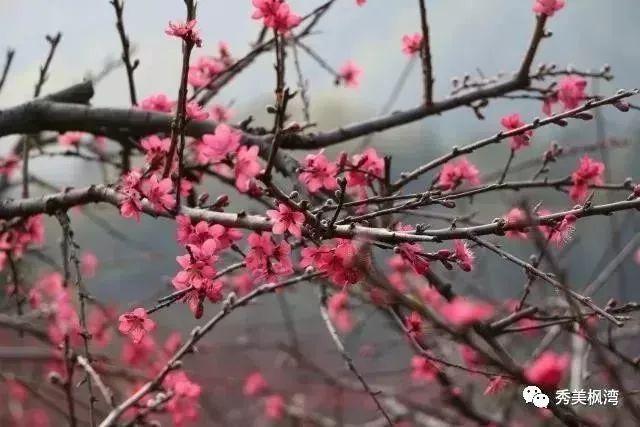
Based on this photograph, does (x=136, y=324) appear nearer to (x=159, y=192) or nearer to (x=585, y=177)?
(x=159, y=192)

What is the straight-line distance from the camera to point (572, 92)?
1.55 metres

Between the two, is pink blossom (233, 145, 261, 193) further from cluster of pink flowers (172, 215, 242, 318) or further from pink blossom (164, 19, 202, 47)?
pink blossom (164, 19, 202, 47)

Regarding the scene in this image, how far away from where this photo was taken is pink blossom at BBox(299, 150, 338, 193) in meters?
1.07

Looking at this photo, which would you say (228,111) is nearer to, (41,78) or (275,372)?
(41,78)

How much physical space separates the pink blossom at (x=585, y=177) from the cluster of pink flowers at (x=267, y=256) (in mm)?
724

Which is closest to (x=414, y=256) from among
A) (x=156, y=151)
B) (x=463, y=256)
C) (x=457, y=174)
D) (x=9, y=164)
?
(x=463, y=256)

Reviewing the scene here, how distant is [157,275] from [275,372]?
0.94 m

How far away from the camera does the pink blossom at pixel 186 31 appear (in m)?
0.87

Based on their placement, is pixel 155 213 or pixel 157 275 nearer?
pixel 155 213

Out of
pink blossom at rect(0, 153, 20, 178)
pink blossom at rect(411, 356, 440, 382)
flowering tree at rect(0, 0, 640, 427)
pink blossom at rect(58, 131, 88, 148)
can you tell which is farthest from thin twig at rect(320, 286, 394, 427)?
pink blossom at rect(0, 153, 20, 178)

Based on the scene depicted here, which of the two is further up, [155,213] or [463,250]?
[155,213]

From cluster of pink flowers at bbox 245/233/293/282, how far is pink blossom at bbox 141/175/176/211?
15cm

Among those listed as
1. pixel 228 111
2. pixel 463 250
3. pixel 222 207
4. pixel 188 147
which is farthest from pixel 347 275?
pixel 228 111

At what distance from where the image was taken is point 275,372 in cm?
418
